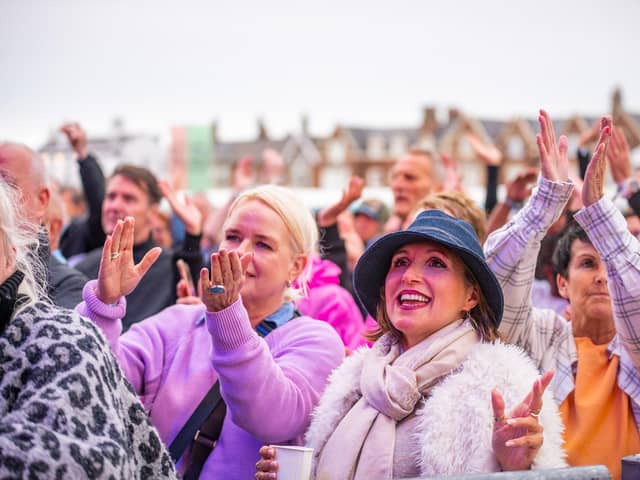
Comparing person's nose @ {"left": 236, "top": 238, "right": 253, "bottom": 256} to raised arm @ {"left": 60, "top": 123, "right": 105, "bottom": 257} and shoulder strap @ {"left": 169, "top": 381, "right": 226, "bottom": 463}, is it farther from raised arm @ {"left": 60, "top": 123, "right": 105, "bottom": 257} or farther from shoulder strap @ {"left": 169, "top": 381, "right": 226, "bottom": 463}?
raised arm @ {"left": 60, "top": 123, "right": 105, "bottom": 257}

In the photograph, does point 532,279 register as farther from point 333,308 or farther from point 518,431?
point 333,308

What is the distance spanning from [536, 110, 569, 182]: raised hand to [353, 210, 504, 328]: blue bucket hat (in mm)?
402

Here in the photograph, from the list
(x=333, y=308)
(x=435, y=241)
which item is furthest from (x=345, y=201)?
(x=435, y=241)

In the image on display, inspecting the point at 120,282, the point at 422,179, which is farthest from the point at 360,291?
the point at 422,179

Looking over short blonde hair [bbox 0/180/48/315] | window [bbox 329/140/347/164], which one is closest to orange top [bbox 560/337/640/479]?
short blonde hair [bbox 0/180/48/315]

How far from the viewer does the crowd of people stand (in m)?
1.86

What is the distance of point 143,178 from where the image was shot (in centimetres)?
518

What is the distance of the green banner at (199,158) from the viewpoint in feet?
34.3

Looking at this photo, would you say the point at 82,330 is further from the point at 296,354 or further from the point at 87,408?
the point at 296,354

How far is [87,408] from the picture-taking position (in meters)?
1.80

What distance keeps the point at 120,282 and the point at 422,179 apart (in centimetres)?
321

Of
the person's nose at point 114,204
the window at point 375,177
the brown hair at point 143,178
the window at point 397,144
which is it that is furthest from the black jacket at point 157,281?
the window at point 397,144

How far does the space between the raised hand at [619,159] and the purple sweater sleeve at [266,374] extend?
1.85m

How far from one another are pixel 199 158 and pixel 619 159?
7.12 meters
